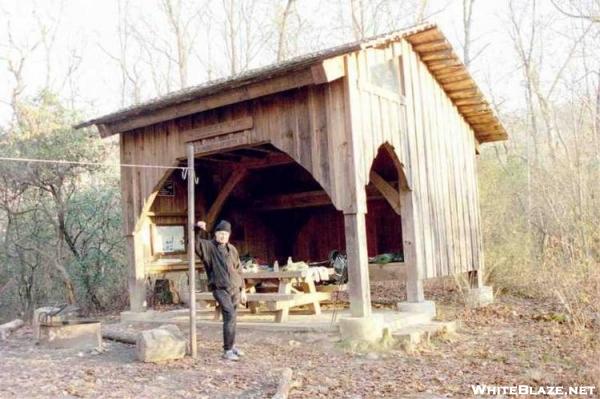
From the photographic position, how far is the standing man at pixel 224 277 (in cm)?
770

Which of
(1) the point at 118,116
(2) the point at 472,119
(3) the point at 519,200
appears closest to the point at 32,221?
(1) the point at 118,116

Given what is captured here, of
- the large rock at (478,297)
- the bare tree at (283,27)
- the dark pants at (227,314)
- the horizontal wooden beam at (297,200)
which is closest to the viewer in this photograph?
the dark pants at (227,314)

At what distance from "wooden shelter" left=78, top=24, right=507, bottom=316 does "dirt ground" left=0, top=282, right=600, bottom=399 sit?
114 cm

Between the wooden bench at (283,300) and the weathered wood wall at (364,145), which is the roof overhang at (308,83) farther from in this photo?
the wooden bench at (283,300)

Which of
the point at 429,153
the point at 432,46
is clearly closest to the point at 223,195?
the point at 429,153

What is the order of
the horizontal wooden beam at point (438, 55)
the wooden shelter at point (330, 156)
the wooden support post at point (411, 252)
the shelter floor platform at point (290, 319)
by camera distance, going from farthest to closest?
the horizontal wooden beam at point (438, 55) < the wooden support post at point (411, 252) < the shelter floor platform at point (290, 319) < the wooden shelter at point (330, 156)

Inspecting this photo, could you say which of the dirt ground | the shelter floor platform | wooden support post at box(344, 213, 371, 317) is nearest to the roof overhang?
wooden support post at box(344, 213, 371, 317)

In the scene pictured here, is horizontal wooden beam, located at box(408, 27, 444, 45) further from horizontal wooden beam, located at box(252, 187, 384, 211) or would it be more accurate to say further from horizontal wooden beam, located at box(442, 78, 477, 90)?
horizontal wooden beam, located at box(252, 187, 384, 211)

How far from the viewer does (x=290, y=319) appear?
32.1ft

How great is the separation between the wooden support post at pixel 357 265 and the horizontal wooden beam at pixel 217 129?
2301 millimetres

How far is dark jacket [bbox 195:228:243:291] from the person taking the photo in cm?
781

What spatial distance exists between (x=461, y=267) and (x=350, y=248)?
418cm

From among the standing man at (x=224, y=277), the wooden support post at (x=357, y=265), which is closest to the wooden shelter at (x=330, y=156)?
the wooden support post at (x=357, y=265)

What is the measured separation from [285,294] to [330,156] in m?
2.25
